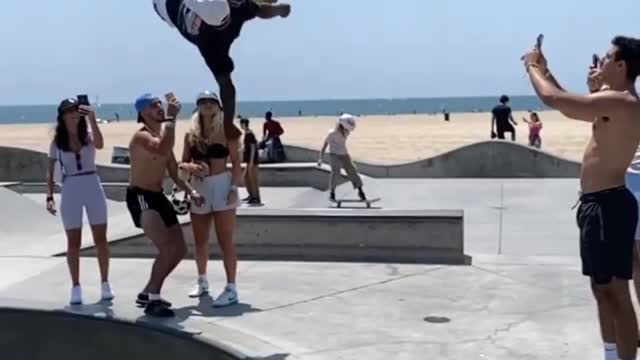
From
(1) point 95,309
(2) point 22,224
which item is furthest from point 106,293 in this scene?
(2) point 22,224

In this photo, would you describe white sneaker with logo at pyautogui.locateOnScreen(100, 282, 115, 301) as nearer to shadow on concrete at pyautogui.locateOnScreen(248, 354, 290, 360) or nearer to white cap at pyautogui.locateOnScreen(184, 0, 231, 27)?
shadow on concrete at pyautogui.locateOnScreen(248, 354, 290, 360)

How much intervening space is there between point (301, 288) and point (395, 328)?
5.56ft

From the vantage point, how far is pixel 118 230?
11.5 m

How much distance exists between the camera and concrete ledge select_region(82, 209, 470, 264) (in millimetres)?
9734

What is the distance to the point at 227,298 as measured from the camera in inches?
310

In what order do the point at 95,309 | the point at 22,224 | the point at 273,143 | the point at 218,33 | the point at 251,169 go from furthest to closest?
the point at 273,143 < the point at 251,169 < the point at 22,224 < the point at 95,309 < the point at 218,33

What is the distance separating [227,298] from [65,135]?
6.27ft

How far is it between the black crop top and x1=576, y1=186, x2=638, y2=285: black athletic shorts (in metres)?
3.36

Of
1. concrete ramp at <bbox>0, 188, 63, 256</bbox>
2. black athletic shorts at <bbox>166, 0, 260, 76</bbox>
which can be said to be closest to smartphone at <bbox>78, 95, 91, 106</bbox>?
black athletic shorts at <bbox>166, 0, 260, 76</bbox>

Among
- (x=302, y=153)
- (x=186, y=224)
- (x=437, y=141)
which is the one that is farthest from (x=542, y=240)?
(x=437, y=141)

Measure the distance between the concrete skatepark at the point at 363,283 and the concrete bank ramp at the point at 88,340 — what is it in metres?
0.06

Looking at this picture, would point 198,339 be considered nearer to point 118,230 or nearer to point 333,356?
point 333,356

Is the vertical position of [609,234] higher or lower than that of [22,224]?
higher

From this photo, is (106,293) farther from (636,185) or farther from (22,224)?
(22,224)
